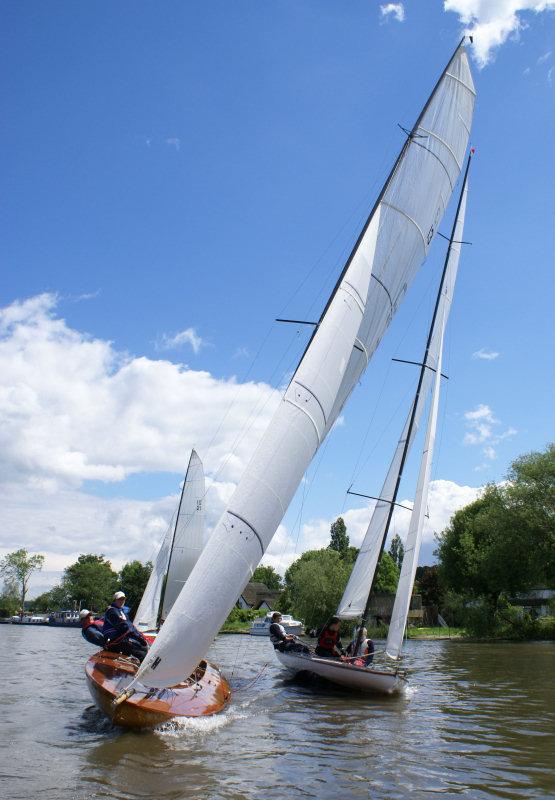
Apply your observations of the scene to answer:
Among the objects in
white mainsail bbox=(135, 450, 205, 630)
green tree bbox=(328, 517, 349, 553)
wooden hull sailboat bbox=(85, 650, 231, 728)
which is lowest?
wooden hull sailboat bbox=(85, 650, 231, 728)

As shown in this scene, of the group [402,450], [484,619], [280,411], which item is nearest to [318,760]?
[280,411]

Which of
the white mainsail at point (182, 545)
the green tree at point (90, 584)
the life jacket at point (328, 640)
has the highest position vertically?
the white mainsail at point (182, 545)

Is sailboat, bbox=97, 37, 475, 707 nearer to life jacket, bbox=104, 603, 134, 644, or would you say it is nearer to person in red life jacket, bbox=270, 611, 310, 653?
life jacket, bbox=104, 603, 134, 644

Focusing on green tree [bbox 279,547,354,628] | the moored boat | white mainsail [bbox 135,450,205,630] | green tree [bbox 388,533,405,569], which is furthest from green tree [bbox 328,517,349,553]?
white mainsail [bbox 135,450,205,630]

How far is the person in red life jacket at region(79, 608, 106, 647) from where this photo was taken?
35.0 ft

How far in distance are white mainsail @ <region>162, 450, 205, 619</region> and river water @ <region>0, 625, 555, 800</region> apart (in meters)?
11.0

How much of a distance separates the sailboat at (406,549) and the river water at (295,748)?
22.2 inches

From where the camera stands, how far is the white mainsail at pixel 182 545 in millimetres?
24969

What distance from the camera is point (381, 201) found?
11242 mm

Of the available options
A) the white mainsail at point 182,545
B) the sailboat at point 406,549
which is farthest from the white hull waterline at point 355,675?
the white mainsail at point 182,545

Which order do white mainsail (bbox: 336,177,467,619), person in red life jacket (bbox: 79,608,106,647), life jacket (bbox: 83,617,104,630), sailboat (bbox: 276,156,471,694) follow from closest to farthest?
1. person in red life jacket (bbox: 79,608,106,647)
2. life jacket (bbox: 83,617,104,630)
3. sailboat (bbox: 276,156,471,694)
4. white mainsail (bbox: 336,177,467,619)

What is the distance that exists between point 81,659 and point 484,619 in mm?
25240

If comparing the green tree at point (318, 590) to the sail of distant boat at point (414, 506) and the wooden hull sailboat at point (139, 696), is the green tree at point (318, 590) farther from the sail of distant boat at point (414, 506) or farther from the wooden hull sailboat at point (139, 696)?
the wooden hull sailboat at point (139, 696)

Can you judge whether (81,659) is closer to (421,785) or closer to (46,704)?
(46,704)
